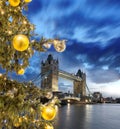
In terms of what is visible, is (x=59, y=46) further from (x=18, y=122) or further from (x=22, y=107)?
(x=18, y=122)

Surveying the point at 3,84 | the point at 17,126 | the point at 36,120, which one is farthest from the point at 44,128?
the point at 3,84

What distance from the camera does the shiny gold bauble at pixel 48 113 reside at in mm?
2018

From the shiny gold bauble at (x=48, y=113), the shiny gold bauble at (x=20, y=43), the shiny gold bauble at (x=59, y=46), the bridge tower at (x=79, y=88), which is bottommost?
the shiny gold bauble at (x=48, y=113)

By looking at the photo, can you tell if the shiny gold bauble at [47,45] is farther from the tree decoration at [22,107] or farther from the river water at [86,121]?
the river water at [86,121]

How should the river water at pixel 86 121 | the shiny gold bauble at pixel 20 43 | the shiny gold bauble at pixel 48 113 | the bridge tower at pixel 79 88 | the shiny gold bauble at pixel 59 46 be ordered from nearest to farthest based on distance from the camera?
the shiny gold bauble at pixel 20 43, the shiny gold bauble at pixel 48 113, the shiny gold bauble at pixel 59 46, the river water at pixel 86 121, the bridge tower at pixel 79 88

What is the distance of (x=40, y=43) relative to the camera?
230cm

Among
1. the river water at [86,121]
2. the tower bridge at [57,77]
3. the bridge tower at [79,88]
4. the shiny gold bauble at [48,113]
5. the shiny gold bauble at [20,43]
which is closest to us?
the shiny gold bauble at [20,43]

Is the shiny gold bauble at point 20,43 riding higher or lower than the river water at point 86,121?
higher

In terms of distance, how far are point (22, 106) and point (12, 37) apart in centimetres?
65

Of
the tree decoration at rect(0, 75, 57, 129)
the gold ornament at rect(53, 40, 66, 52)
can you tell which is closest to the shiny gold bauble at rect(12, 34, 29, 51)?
the gold ornament at rect(53, 40, 66, 52)

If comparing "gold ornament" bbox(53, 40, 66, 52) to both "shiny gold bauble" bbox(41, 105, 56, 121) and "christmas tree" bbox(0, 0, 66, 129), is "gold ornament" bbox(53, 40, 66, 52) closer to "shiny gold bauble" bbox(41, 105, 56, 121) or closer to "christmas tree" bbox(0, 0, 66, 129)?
"christmas tree" bbox(0, 0, 66, 129)

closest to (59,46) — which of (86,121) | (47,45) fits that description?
(47,45)

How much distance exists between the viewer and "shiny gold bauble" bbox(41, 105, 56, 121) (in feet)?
6.62

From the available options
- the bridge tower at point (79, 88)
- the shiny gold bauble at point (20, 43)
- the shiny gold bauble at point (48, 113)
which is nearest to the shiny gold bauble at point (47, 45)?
the shiny gold bauble at point (20, 43)
